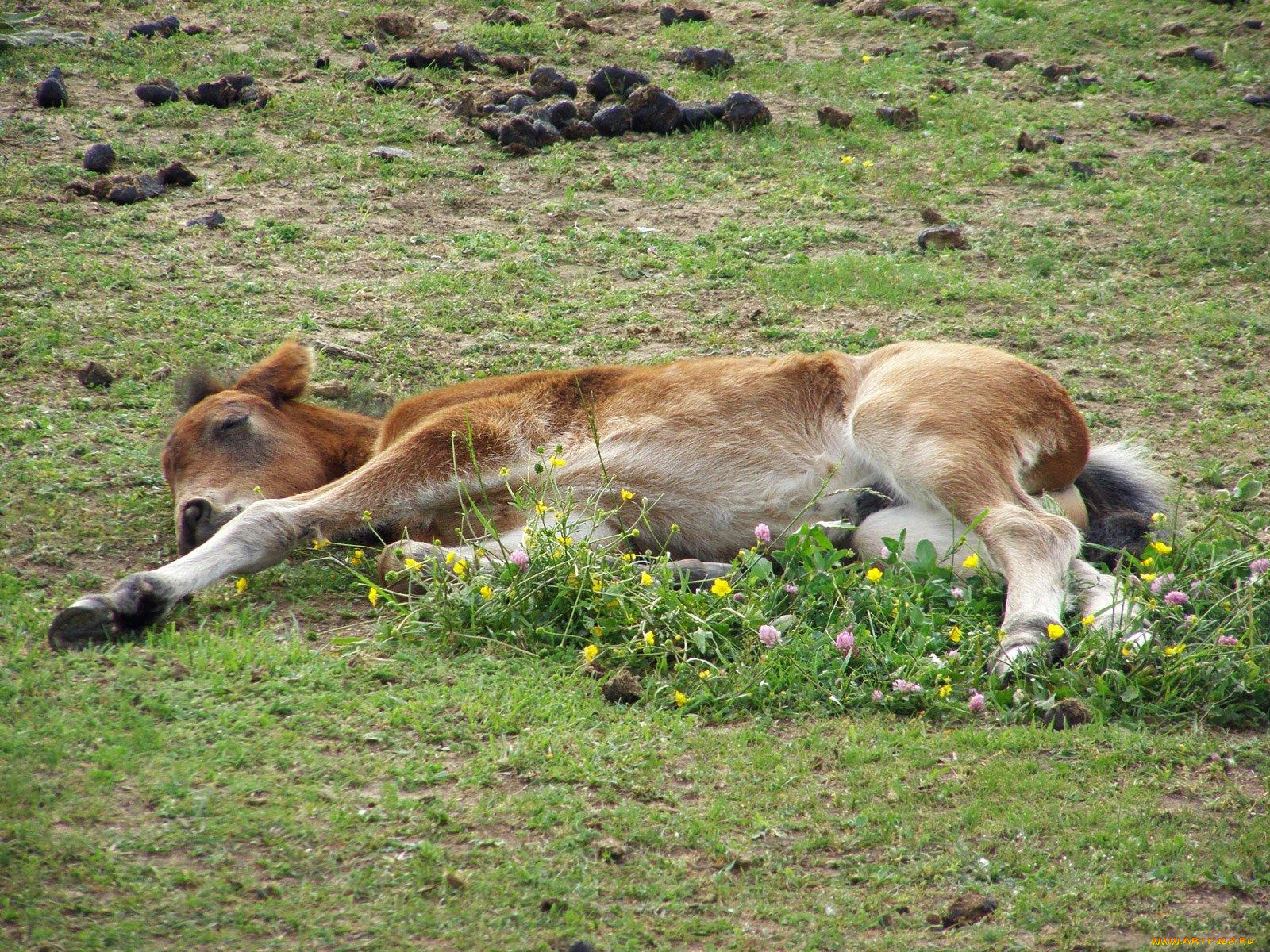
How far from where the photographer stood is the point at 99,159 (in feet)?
27.9


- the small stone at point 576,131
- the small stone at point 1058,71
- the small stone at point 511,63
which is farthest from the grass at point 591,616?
the small stone at point 1058,71

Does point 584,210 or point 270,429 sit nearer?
point 270,429

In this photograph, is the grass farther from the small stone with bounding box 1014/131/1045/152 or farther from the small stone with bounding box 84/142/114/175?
the small stone with bounding box 84/142/114/175

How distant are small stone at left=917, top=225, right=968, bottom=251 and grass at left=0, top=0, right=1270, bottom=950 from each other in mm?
139

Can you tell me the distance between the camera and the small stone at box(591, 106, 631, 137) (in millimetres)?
9773

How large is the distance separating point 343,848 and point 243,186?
668 cm

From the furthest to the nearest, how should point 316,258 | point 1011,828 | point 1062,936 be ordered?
point 316,258, point 1011,828, point 1062,936

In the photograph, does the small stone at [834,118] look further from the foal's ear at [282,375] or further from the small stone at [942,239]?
the foal's ear at [282,375]

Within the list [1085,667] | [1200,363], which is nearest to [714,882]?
[1085,667]

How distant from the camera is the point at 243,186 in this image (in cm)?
861

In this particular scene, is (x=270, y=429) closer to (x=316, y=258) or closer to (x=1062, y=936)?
(x=316, y=258)

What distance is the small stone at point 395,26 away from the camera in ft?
37.1

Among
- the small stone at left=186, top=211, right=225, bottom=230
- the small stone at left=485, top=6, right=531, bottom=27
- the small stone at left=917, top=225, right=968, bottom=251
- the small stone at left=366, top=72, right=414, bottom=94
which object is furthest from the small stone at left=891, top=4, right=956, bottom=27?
the small stone at left=186, top=211, right=225, bottom=230

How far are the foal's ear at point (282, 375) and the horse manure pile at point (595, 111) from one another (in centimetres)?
429
